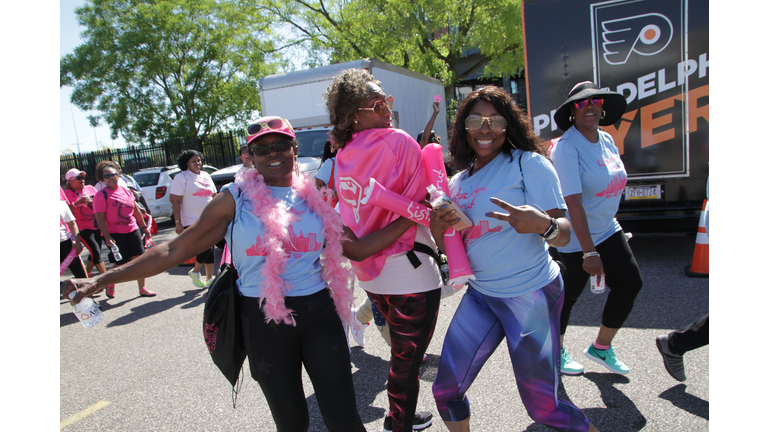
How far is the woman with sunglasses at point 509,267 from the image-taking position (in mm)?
1959

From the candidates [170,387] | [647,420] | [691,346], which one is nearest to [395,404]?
[647,420]

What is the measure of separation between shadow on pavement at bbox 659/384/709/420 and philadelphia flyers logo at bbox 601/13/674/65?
3980 millimetres

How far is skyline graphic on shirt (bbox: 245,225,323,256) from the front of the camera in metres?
2.01

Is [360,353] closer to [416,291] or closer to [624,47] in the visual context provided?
[416,291]

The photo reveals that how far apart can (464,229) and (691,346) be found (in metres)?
1.85

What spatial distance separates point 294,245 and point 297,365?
550mm

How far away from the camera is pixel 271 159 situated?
84.6 inches

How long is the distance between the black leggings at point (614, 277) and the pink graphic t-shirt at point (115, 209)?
18.3 feet

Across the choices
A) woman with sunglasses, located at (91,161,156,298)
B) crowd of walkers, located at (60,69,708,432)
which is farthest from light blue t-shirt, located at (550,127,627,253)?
woman with sunglasses, located at (91,161,156,298)

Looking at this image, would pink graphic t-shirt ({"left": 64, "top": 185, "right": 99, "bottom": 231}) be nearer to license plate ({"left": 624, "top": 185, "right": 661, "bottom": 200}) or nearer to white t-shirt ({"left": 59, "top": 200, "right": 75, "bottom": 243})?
white t-shirt ({"left": 59, "top": 200, "right": 75, "bottom": 243})

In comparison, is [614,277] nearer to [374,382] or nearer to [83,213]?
[374,382]

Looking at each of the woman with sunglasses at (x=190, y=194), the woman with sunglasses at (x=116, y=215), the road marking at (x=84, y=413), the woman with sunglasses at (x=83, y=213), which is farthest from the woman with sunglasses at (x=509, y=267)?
the woman with sunglasses at (x=83, y=213)

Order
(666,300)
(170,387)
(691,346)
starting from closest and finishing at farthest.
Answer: (691,346) → (170,387) → (666,300)

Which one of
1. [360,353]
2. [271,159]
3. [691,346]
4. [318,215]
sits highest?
[271,159]
